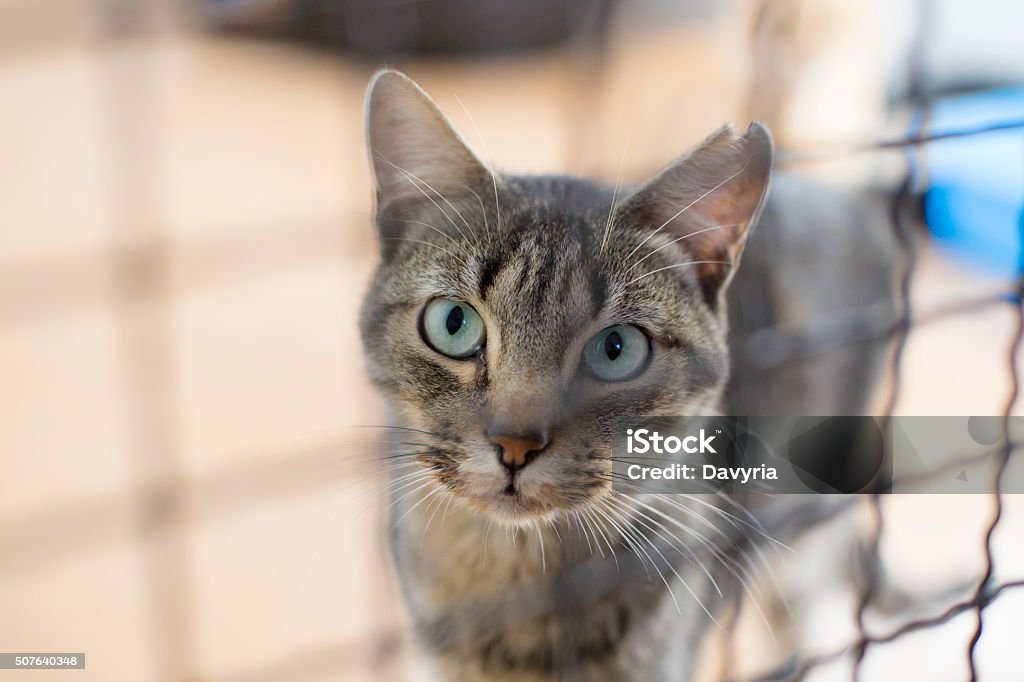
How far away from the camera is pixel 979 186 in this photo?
0.87 metres

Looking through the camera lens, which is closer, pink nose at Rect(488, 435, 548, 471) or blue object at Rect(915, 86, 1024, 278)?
pink nose at Rect(488, 435, 548, 471)

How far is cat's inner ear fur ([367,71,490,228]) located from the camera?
621 millimetres

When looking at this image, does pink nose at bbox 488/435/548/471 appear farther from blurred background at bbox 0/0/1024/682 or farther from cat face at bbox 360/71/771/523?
blurred background at bbox 0/0/1024/682

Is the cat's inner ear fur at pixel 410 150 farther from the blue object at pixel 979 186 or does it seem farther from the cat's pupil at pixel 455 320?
the blue object at pixel 979 186

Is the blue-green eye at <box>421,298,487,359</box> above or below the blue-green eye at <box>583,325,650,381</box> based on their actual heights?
above

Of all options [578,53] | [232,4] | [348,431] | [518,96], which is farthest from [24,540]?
[518,96]

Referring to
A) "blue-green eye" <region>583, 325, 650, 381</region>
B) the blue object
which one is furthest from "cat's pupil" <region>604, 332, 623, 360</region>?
the blue object

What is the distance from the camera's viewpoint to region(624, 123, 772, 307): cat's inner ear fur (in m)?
0.57

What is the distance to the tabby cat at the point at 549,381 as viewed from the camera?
23.4 inches

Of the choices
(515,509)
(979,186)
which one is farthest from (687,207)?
(979,186)

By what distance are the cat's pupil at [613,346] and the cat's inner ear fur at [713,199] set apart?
9 centimetres

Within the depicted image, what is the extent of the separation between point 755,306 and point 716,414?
20 centimetres

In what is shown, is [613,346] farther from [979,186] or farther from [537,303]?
[979,186]

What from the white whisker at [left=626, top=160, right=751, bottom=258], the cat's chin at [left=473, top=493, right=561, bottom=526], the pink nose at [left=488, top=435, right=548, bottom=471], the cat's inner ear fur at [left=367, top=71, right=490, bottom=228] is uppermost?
the cat's inner ear fur at [left=367, top=71, right=490, bottom=228]
